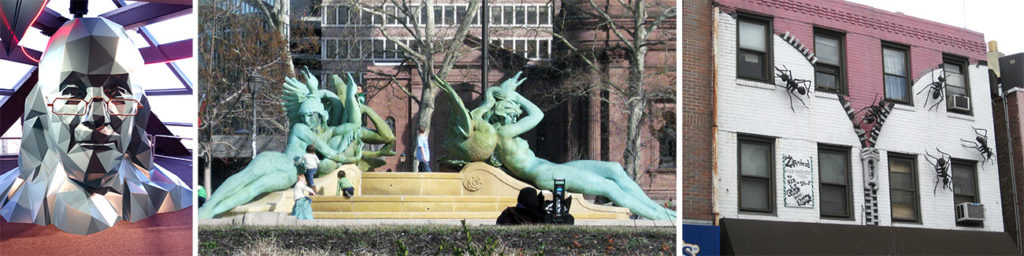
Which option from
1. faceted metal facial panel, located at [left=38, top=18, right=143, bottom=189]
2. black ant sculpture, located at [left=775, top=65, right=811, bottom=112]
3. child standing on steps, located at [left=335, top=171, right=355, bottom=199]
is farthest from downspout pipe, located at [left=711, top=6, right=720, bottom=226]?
faceted metal facial panel, located at [left=38, top=18, right=143, bottom=189]

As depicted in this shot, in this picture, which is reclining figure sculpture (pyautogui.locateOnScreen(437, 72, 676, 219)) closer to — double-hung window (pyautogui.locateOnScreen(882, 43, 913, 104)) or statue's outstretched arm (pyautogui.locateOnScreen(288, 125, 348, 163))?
statue's outstretched arm (pyautogui.locateOnScreen(288, 125, 348, 163))

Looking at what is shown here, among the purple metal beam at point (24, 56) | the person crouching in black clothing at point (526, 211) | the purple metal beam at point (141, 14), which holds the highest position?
the purple metal beam at point (141, 14)

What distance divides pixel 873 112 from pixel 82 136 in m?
11.9

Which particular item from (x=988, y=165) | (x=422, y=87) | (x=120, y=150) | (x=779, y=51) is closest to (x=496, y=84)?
(x=422, y=87)

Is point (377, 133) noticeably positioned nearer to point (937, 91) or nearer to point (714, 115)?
point (714, 115)

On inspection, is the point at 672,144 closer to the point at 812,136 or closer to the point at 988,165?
the point at 812,136

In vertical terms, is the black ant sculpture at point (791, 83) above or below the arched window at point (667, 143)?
above

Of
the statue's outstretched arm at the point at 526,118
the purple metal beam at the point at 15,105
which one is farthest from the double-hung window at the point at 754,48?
the purple metal beam at the point at 15,105

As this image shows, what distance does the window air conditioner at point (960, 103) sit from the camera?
57.2 ft

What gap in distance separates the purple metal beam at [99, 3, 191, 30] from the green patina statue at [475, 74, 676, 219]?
4.71 metres

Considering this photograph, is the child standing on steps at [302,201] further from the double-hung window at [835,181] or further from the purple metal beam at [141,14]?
the double-hung window at [835,181]

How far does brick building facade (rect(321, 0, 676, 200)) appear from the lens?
1630cm

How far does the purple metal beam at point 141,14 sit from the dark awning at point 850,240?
27.8ft

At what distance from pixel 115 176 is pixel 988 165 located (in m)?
14.3
